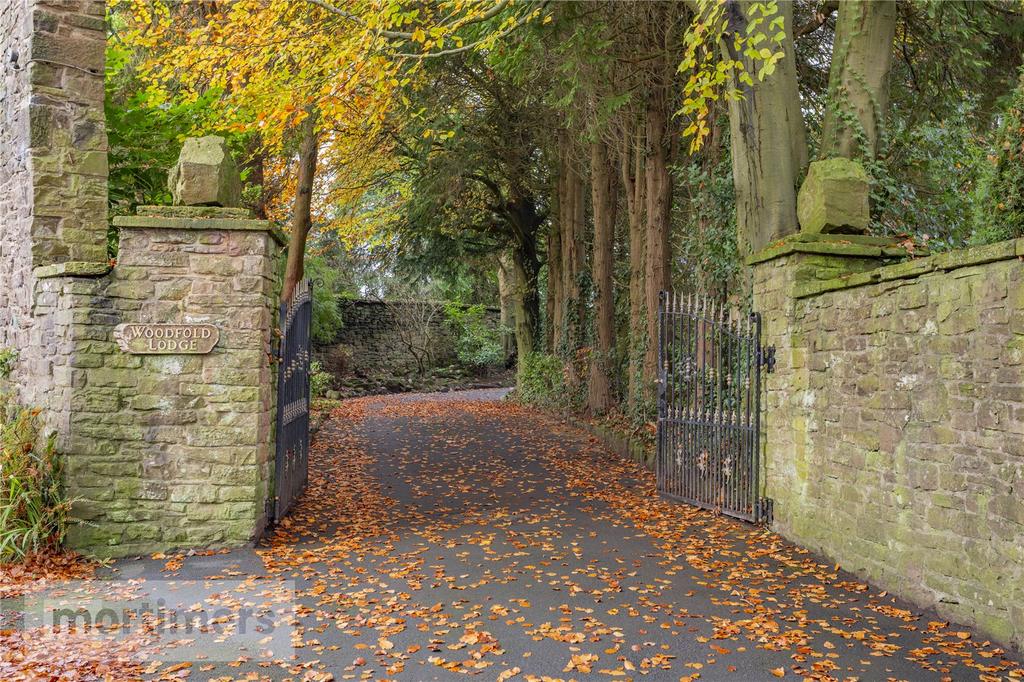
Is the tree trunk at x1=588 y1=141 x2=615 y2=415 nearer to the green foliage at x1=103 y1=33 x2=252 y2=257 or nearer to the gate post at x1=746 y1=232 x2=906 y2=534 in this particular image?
the green foliage at x1=103 y1=33 x2=252 y2=257

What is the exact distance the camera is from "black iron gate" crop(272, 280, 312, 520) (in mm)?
7766

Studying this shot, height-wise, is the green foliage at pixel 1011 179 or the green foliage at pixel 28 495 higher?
the green foliage at pixel 1011 179

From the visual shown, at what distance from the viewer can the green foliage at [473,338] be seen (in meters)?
29.8

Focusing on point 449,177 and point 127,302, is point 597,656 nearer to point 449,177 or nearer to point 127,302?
point 127,302

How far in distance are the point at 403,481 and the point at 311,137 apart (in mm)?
6467

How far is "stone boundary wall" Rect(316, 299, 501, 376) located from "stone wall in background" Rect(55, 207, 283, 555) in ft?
63.3

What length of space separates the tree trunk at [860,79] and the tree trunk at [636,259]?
492 centimetres

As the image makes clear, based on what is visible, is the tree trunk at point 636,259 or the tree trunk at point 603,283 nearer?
the tree trunk at point 636,259

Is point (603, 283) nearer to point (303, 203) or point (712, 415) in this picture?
point (303, 203)

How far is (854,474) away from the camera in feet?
20.2

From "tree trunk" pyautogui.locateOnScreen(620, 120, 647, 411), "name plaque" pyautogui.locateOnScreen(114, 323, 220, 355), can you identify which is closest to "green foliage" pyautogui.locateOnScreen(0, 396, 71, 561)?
"name plaque" pyautogui.locateOnScreen(114, 323, 220, 355)

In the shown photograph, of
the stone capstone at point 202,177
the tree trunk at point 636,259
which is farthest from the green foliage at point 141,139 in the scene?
the tree trunk at point 636,259

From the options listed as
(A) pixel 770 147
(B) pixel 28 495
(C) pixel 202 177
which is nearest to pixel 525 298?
(A) pixel 770 147

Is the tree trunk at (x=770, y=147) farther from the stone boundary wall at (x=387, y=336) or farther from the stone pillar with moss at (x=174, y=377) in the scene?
the stone boundary wall at (x=387, y=336)
